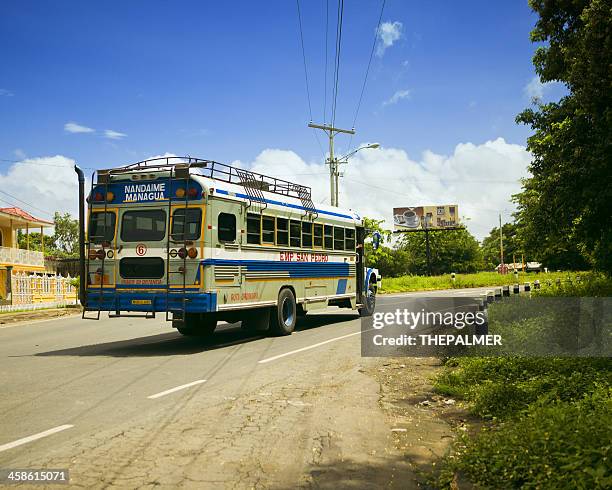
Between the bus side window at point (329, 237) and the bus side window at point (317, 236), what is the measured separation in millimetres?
314

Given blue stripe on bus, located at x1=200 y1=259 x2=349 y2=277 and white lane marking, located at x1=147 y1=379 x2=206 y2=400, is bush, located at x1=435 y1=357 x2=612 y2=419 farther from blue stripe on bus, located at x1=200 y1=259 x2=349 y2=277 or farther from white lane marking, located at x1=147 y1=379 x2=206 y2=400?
blue stripe on bus, located at x1=200 y1=259 x2=349 y2=277

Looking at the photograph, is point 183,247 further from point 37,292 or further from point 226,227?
point 37,292

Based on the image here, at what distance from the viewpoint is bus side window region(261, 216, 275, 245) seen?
45.3ft

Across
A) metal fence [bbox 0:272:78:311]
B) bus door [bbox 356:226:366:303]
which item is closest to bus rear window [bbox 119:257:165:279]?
bus door [bbox 356:226:366:303]

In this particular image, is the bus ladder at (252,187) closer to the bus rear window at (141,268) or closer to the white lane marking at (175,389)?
the bus rear window at (141,268)

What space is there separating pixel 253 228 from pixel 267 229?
632mm

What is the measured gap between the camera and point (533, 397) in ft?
21.4

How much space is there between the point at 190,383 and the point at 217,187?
4748 millimetres

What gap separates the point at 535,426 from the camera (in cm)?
491

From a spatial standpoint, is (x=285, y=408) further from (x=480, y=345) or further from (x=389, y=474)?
(x=480, y=345)

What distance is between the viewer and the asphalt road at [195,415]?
497cm

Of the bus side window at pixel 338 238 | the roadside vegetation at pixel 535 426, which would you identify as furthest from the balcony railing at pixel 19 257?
the roadside vegetation at pixel 535 426

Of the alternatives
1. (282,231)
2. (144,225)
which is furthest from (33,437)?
(282,231)

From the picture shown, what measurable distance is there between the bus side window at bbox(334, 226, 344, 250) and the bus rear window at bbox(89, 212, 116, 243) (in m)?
6.91
